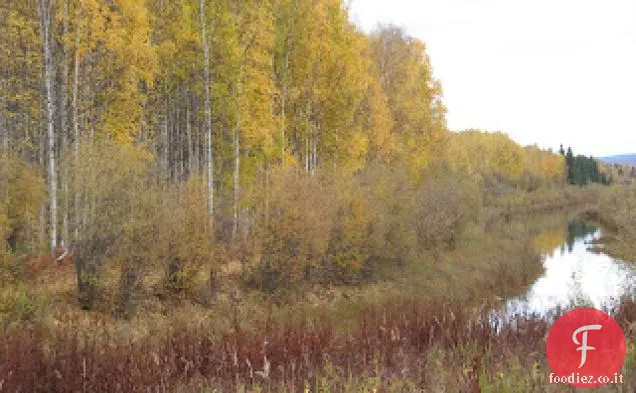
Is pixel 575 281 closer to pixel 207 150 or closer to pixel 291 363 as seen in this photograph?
pixel 291 363

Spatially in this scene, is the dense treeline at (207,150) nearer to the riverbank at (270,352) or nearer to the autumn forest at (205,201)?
the autumn forest at (205,201)

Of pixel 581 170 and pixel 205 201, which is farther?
pixel 581 170

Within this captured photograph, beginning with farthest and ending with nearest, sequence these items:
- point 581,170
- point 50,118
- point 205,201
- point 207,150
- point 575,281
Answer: point 581,170
point 207,150
point 205,201
point 50,118
point 575,281

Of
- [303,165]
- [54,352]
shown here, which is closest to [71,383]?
[54,352]

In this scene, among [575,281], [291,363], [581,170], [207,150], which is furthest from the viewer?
[581,170]

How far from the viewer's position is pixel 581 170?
346 feet

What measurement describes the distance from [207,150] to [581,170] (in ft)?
347

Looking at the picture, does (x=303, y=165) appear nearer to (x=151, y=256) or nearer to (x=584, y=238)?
(x=151, y=256)

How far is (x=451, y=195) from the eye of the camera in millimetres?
27109

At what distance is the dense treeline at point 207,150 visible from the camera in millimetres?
12211

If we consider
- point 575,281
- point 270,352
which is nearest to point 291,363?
point 270,352

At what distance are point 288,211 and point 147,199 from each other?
15.4ft

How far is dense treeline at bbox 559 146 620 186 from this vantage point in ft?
331

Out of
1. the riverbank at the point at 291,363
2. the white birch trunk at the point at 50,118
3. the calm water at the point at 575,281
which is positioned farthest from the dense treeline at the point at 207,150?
the riverbank at the point at 291,363
